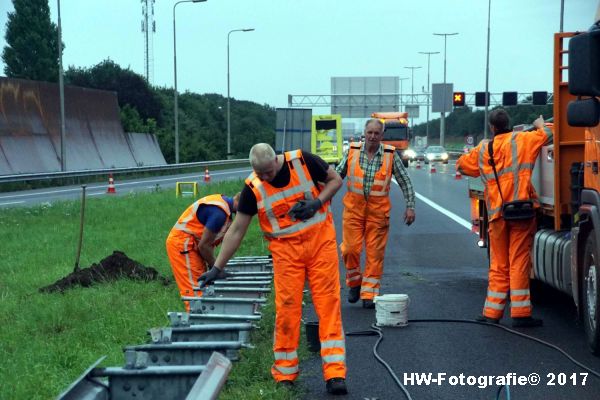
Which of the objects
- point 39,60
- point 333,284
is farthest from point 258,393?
point 39,60

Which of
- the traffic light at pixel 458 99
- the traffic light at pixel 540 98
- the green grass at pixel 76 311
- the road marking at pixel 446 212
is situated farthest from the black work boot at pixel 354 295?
the traffic light at pixel 540 98

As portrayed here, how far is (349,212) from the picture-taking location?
11.7 m

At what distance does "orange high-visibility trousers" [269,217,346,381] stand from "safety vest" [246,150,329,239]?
6 cm

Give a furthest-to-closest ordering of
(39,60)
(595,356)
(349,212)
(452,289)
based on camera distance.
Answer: (39,60) → (452,289) → (349,212) → (595,356)

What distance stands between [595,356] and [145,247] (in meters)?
11.4

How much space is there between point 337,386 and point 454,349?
187 cm

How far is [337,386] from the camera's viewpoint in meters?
7.46

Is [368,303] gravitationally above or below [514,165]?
below

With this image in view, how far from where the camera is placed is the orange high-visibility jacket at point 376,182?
38.0 ft

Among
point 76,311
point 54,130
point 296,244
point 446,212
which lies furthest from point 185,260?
point 54,130

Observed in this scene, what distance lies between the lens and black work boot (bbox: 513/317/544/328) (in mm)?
10023

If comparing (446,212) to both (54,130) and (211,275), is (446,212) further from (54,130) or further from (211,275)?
(54,130)

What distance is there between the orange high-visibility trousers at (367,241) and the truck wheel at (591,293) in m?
2.95

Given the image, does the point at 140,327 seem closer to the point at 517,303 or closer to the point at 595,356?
the point at 517,303
